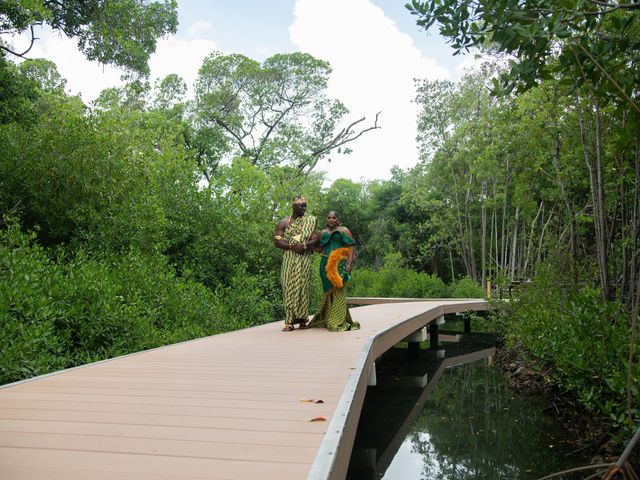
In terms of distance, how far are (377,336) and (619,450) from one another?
2471 mm

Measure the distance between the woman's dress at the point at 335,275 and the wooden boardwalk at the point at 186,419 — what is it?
2.30 metres

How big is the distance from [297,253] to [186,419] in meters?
4.48

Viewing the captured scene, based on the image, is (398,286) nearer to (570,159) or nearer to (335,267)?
(570,159)

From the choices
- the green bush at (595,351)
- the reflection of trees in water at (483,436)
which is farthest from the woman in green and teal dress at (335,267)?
the green bush at (595,351)

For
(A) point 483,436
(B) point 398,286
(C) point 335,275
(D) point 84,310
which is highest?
(C) point 335,275

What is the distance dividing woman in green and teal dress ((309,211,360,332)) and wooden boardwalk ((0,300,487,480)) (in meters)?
2.31

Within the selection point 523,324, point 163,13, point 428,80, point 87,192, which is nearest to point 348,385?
point 523,324

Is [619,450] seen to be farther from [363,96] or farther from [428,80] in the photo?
[363,96]

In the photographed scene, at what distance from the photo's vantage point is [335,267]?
714 cm

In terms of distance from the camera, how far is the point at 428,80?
21.7 meters

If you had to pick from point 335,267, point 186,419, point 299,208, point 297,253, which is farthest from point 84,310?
point 186,419

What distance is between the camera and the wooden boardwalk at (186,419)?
2.07 m

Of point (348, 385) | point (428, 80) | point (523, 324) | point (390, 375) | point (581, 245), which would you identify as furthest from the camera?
point (428, 80)

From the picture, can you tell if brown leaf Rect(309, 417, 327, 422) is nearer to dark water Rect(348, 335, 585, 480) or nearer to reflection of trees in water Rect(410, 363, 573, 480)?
dark water Rect(348, 335, 585, 480)
